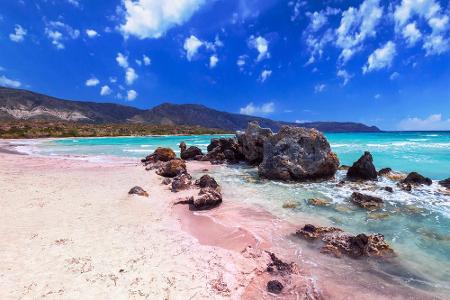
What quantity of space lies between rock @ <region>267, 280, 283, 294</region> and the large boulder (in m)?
10.9

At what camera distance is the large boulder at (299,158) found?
16.2 m

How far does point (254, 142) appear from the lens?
888 inches

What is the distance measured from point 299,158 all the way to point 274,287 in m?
12.0

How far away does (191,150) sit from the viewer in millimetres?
26625

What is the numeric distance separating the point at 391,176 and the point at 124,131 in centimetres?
9204

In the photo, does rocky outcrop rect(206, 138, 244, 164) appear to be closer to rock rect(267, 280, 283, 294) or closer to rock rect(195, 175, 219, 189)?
rock rect(195, 175, 219, 189)

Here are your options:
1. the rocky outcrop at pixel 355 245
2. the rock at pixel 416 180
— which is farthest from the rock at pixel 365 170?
the rocky outcrop at pixel 355 245

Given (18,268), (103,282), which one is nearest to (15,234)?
(18,268)

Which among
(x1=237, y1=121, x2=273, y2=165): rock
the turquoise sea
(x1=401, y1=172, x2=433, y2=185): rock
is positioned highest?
(x1=237, y1=121, x2=273, y2=165): rock

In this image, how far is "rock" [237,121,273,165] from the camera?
22.1 meters

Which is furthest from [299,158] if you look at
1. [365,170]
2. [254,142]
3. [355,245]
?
[355,245]

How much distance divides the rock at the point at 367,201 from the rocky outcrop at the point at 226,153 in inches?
539

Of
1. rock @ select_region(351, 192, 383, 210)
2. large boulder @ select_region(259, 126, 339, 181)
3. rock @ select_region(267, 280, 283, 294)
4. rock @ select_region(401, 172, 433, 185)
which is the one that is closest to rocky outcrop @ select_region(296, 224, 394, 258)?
rock @ select_region(267, 280, 283, 294)

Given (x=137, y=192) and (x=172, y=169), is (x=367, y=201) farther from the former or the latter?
(x=172, y=169)
